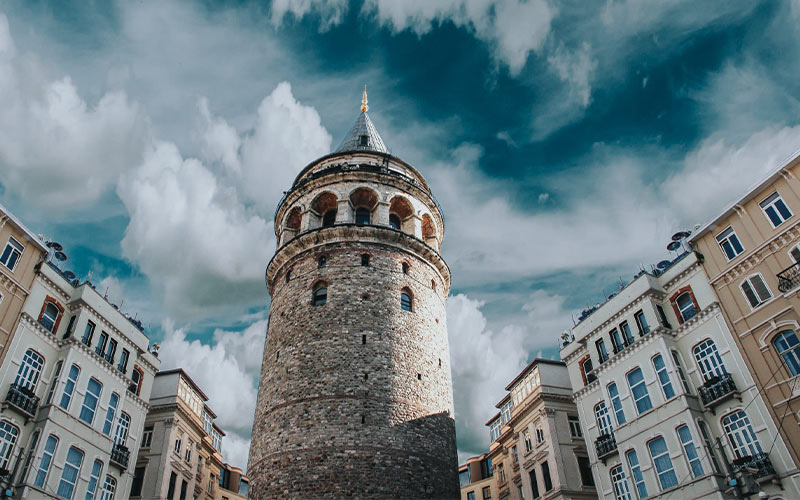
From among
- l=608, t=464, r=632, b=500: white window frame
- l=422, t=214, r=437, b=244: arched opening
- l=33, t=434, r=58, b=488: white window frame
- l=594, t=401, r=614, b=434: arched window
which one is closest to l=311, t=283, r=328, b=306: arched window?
l=422, t=214, r=437, b=244: arched opening

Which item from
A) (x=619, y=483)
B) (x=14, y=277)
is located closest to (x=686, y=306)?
(x=619, y=483)

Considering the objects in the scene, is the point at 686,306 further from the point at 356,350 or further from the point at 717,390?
the point at 356,350

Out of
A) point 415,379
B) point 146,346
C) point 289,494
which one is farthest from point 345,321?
point 146,346

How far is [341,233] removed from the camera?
3225 cm

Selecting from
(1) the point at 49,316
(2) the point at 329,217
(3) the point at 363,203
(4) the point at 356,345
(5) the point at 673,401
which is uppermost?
(3) the point at 363,203

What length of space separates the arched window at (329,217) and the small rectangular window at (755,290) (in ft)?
72.8

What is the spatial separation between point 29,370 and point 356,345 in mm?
13714

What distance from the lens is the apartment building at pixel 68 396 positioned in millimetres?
21438

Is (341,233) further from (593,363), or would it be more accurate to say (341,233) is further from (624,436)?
(624,436)

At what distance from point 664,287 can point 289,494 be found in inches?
750

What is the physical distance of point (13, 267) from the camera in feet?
75.4

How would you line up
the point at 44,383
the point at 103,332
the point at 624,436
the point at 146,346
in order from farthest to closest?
the point at 146,346, the point at 103,332, the point at 624,436, the point at 44,383

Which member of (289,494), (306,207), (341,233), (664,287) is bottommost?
(289,494)

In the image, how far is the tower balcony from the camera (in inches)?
837
